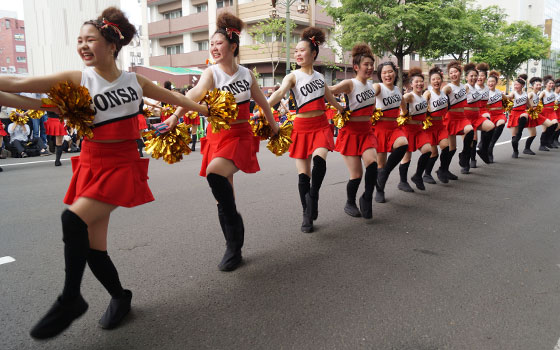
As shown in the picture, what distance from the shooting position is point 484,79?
28.6 ft

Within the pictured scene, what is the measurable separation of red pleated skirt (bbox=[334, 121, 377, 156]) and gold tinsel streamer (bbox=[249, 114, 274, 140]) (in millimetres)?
1188

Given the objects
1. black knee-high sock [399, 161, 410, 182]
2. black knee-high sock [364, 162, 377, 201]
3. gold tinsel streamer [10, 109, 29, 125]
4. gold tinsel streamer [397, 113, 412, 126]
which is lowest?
→ black knee-high sock [399, 161, 410, 182]

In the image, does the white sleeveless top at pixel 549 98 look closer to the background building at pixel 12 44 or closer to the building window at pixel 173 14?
the building window at pixel 173 14

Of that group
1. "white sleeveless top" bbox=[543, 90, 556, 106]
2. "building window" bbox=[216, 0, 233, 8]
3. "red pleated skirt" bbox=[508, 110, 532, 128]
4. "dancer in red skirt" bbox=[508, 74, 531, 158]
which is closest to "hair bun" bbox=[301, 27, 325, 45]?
"dancer in red skirt" bbox=[508, 74, 531, 158]

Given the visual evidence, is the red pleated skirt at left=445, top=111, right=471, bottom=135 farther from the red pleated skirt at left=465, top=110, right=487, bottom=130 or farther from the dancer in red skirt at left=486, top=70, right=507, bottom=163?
the dancer in red skirt at left=486, top=70, right=507, bottom=163

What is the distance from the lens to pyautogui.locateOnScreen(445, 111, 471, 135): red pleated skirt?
7715 millimetres

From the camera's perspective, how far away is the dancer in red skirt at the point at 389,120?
5.84 metres

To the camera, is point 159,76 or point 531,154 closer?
point 531,154

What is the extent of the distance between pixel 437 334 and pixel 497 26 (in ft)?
122

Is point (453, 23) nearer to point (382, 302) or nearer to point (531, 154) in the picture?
point (531, 154)

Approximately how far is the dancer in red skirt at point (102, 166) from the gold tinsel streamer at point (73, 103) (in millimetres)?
53

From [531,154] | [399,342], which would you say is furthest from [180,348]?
[531,154]

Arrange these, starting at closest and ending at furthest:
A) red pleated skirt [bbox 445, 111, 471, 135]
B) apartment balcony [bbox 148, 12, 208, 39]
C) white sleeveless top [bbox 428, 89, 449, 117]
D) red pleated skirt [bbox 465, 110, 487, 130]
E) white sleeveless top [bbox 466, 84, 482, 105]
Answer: white sleeveless top [bbox 428, 89, 449, 117] < red pleated skirt [bbox 445, 111, 471, 135] < white sleeveless top [bbox 466, 84, 482, 105] < red pleated skirt [bbox 465, 110, 487, 130] < apartment balcony [bbox 148, 12, 208, 39]

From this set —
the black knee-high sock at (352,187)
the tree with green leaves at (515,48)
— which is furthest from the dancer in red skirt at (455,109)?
the tree with green leaves at (515,48)
